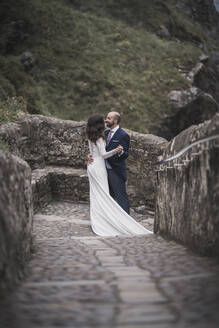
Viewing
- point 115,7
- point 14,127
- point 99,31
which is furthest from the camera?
point 115,7

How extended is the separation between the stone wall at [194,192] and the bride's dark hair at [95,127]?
7.31 ft

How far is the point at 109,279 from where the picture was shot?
9.96 feet

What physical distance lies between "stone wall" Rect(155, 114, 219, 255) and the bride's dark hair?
87.7 inches

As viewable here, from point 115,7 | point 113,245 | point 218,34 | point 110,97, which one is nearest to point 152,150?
point 113,245

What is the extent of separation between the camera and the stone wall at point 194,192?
11.3 feet

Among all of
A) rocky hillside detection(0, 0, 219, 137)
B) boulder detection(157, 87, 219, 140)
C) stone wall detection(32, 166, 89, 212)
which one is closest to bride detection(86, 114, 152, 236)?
stone wall detection(32, 166, 89, 212)

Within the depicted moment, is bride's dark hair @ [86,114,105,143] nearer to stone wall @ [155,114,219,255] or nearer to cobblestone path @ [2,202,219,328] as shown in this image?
stone wall @ [155,114,219,255]

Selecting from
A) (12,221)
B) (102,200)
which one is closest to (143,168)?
(102,200)

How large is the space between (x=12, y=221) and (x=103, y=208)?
428cm

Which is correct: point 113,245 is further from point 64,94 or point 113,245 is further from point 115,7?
point 115,7

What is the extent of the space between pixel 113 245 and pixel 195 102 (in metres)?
18.5

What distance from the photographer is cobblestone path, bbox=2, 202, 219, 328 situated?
212 centimetres

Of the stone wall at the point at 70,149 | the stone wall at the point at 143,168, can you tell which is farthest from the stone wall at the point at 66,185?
the stone wall at the point at 143,168

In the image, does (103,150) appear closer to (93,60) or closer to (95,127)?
(95,127)
